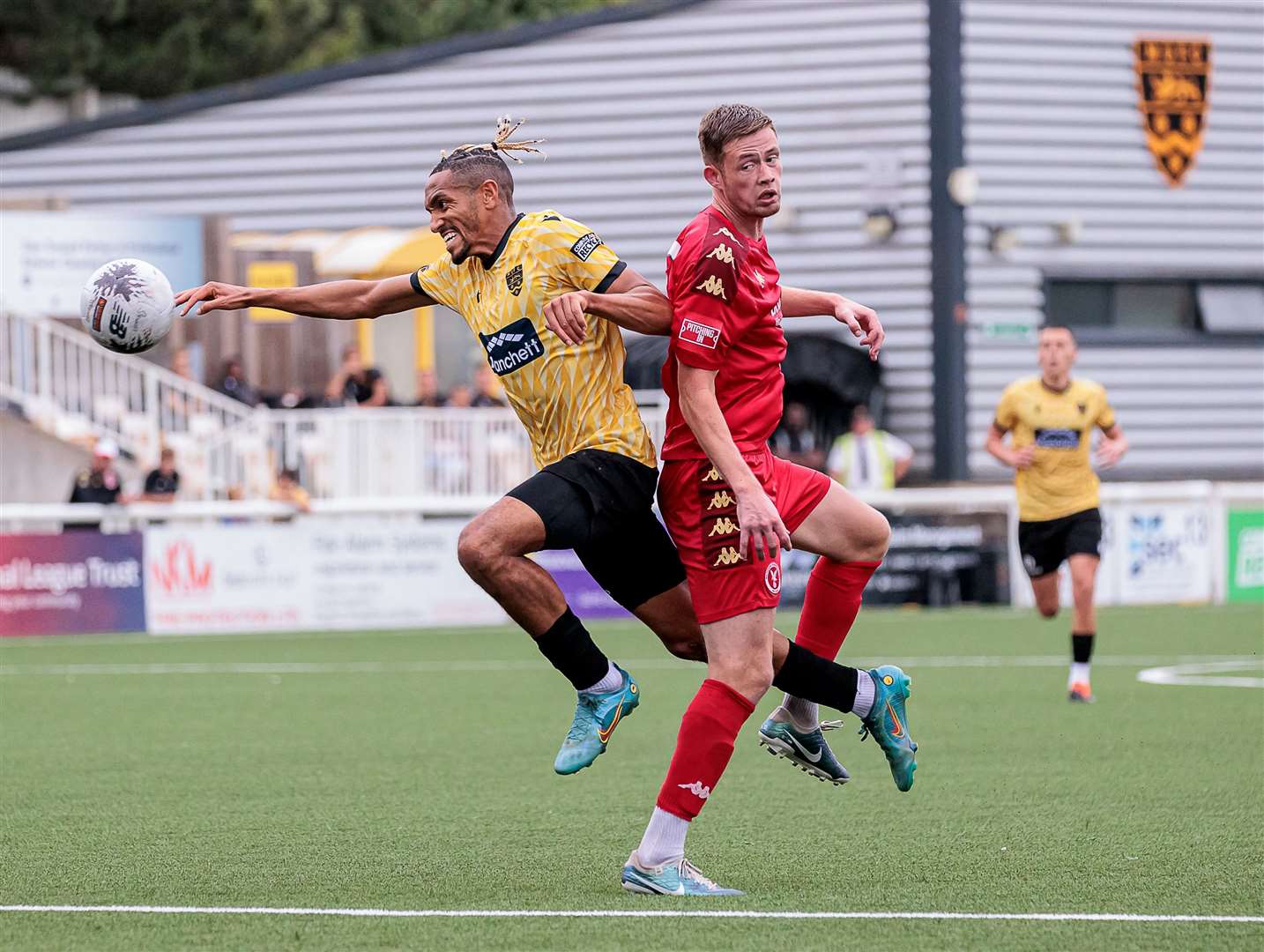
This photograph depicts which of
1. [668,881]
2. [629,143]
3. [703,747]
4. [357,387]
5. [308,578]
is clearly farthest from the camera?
[629,143]

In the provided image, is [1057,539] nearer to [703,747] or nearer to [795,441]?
[703,747]

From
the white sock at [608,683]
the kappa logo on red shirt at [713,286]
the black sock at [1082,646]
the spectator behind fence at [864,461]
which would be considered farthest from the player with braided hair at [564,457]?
the spectator behind fence at [864,461]

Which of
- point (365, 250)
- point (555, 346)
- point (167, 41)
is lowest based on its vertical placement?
point (555, 346)

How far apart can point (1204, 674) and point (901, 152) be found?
1186cm

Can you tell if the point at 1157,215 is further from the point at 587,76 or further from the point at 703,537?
the point at 703,537

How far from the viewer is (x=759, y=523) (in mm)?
5934

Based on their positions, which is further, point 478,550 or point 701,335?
point 478,550

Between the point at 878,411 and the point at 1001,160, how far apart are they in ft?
10.7

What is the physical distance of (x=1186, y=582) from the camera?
2088cm

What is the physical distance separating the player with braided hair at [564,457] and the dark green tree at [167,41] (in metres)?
30.9

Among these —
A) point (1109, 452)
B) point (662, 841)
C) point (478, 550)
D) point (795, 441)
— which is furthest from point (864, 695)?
point (795, 441)

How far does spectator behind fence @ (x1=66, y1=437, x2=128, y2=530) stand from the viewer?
18594 millimetres

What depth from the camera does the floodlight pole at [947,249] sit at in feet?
78.4

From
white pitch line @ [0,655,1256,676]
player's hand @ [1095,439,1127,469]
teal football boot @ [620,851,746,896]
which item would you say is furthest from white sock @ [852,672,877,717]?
white pitch line @ [0,655,1256,676]
